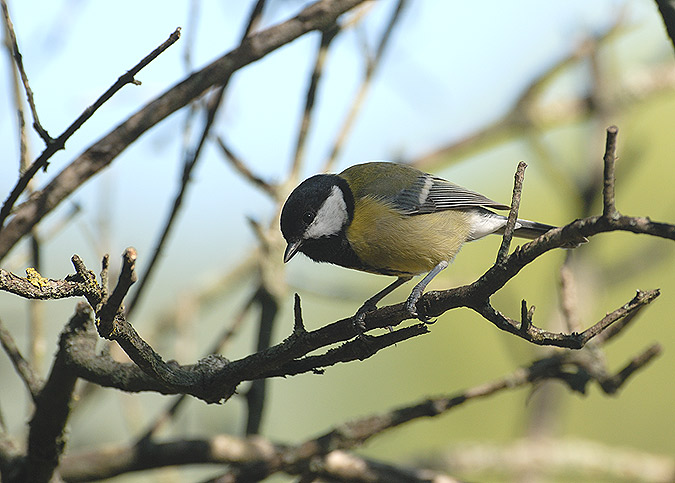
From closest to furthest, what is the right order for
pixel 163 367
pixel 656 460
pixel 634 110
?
1. pixel 163 367
2. pixel 656 460
3. pixel 634 110

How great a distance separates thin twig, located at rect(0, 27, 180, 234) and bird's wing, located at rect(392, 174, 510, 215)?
1.23 meters

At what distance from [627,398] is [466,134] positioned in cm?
253

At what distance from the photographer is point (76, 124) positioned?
1567 mm

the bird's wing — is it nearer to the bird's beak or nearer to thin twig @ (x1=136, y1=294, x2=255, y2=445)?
the bird's beak

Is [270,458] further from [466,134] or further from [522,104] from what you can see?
[522,104]

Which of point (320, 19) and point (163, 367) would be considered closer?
point (163, 367)

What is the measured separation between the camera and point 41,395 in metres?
1.67

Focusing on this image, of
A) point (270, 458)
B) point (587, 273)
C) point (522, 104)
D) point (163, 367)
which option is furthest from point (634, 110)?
point (163, 367)

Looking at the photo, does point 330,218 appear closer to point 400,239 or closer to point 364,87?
point 400,239

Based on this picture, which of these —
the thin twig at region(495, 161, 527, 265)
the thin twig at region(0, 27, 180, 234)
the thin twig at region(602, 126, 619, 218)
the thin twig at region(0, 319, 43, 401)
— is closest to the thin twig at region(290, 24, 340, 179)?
the thin twig at region(0, 27, 180, 234)

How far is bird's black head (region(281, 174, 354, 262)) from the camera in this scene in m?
2.35

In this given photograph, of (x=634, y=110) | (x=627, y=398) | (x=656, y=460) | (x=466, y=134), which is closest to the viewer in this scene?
(x=656, y=460)

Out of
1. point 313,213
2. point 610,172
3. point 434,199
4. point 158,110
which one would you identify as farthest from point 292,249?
point 610,172

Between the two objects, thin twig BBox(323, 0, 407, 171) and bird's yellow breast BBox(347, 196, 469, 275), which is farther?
thin twig BBox(323, 0, 407, 171)
